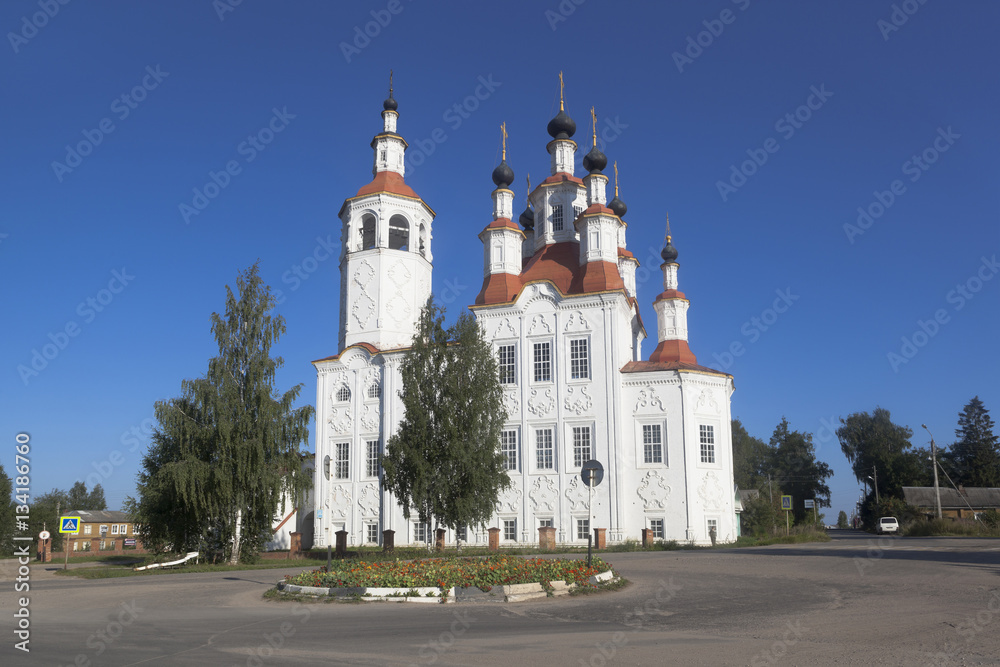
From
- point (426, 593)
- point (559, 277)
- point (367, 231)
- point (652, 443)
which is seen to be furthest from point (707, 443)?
point (426, 593)

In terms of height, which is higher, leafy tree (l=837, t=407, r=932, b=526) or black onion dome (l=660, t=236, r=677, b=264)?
black onion dome (l=660, t=236, r=677, b=264)

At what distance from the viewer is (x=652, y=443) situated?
1405 inches

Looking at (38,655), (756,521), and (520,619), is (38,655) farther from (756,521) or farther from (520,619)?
(756,521)

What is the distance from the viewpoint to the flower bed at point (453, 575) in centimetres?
1280

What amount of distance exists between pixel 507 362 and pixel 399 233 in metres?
10.5

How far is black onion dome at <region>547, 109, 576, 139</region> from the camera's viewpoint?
45.2m

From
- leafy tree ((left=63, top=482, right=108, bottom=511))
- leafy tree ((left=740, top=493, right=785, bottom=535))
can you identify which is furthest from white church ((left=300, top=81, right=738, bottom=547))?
leafy tree ((left=63, top=482, right=108, bottom=511))

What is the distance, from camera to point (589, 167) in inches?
1720

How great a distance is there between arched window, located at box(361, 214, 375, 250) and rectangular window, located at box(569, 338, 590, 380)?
13089 millimetres

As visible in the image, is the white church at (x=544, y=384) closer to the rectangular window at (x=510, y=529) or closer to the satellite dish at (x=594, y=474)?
the rectangular window at (x=510, y=529)

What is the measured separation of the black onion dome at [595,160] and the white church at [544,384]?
115 mm

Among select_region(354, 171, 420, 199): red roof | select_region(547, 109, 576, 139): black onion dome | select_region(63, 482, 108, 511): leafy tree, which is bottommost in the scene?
select_region(63, 482, 108, 511): leafy tree

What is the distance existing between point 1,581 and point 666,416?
26.4m

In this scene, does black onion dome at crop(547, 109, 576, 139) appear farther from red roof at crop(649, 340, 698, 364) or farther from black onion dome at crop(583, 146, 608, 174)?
red roof at crop(649, 340, 698, 364)
